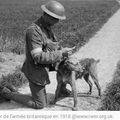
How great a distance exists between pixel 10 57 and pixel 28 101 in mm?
3883

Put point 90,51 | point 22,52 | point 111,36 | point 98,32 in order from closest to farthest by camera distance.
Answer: point 22,52 → point 90,51 → point 111,36 → point 98,32

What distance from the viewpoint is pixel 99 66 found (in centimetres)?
821

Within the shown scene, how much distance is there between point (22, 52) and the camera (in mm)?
9656

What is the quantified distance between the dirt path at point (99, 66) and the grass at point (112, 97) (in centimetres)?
17

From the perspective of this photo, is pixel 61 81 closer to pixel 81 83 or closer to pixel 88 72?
pixel 88 72

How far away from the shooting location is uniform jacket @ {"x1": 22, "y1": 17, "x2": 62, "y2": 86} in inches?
189

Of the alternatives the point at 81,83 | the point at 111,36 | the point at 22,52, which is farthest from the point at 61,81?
the point at 111,36

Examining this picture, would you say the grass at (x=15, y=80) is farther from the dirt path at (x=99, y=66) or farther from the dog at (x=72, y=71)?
the dog at (x=72, y=71)

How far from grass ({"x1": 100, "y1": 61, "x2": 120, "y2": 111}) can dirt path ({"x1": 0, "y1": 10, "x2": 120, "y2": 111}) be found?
17 centimetres

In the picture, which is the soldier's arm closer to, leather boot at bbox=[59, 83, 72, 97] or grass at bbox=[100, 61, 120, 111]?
leather boot at bbox=[59, 83, 72, 97]

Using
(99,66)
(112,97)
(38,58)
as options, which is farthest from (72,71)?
(99,66)

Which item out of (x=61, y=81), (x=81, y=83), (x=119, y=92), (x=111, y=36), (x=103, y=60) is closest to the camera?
(x=61, y=81)

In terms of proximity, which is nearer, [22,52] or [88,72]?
[88,72]

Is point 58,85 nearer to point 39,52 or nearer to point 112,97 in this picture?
point 39,52
